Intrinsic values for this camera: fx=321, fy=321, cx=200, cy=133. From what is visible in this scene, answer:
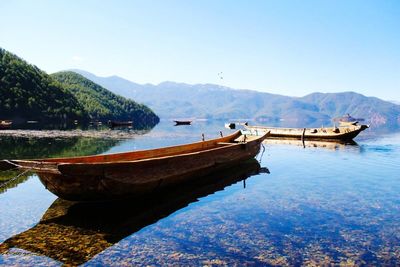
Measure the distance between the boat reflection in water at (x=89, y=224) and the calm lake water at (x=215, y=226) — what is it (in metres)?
0.03

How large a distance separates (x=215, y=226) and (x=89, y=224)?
169 inches

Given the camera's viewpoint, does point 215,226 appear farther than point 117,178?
No

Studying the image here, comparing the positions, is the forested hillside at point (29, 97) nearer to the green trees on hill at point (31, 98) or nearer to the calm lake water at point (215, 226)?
the green trees on hill at point (31, 98)

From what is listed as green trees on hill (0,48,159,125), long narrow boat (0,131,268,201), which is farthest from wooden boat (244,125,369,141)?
green trees on hill (0,48,159,125)

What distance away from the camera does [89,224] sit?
10.9 m

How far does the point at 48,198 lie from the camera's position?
48.0 feet

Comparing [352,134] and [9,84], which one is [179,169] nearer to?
[352,134]

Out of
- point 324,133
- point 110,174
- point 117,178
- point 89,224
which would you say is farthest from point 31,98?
point 89,224

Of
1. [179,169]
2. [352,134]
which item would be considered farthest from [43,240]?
[352,134]

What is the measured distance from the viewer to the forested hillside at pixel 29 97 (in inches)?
4177

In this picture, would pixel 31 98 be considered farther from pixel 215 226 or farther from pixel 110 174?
pixel 215 226

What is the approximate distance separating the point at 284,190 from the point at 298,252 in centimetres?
770

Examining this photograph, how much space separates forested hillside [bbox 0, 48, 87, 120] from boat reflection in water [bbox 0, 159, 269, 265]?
105 meters

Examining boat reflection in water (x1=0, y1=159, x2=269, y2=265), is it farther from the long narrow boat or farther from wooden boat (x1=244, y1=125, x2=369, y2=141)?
wooden boat (x1=244, y1=125, x2=369, y2=141)
